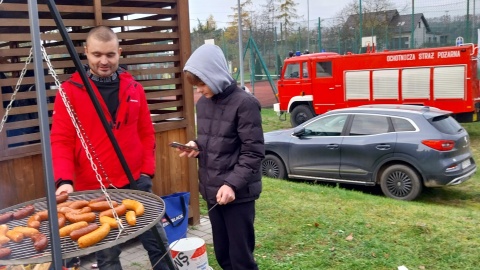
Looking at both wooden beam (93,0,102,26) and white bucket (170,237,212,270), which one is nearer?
white bucket (170,237,212,270)

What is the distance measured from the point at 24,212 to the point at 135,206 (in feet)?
1.92

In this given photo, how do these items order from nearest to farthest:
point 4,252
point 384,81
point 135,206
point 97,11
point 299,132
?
point 4,252 → point 135,206 → point 97,11 → point 299,132 → point 384,81

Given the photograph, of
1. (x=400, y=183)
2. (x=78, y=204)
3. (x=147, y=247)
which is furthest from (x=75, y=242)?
(x=400, y=183)

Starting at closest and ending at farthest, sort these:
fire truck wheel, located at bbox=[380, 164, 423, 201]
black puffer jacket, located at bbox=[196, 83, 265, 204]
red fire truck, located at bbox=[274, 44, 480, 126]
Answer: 1. black puffer jacket, located at bbox=[196, 83, 265, 204]
2. fire truck wheel, located at bbox=[380, 164, 423, 201]
3. red fire truck, located at bbox=[274, 44, 480, 126]

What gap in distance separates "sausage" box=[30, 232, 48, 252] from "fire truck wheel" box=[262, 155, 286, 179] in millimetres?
7151

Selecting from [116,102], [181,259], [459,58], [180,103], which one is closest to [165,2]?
[180,103]

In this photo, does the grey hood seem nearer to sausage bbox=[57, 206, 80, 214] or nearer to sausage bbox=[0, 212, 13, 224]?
sausage bbox=[57, 206, 80, 214]

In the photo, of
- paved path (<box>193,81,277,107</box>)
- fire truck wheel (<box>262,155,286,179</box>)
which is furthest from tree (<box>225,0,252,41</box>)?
fire truck wheel (<box>262,155,286,179</box>)

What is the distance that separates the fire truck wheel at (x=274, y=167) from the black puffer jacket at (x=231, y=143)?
5.96 m

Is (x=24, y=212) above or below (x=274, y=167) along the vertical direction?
above

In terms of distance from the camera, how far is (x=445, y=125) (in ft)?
24.4

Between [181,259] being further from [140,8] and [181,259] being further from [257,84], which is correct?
[257,84]

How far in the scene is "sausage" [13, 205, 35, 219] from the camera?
232cm

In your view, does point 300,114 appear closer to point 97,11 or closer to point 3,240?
point 97,11
